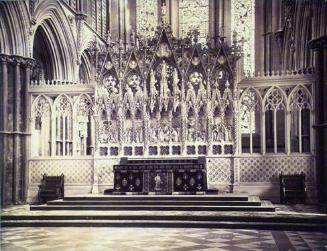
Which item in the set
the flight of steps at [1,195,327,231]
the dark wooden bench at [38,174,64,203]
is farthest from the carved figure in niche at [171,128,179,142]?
the dark wooden bench at [38,174,64,203]

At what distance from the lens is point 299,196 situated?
12.3 metres

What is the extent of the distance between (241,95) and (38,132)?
9.01 m

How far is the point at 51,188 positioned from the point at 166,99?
3.96 m

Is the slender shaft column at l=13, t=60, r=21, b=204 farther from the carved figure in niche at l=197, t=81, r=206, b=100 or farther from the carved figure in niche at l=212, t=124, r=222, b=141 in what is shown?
the carved figure in niche at l=212, t=124, r=222, b=141

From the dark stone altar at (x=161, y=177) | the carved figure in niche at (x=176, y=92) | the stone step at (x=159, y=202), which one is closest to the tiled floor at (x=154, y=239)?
the stone step at (x=159, y=202)

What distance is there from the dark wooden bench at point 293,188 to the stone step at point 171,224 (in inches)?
125

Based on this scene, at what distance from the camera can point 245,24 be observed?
2391 centimetres

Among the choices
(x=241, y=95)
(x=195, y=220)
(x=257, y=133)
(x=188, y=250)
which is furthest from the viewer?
(x=257, y=133)

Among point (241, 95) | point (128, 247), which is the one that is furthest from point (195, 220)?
point (241, 95)

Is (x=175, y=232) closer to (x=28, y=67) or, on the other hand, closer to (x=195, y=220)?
(x=195, y=220)

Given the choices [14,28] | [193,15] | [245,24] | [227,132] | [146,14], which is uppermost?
[146,14]

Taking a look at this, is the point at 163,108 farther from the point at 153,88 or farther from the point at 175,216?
the point at 175,216

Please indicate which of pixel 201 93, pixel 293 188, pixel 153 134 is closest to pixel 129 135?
pixel 153 134

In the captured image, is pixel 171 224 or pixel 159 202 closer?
pixel 171 224
